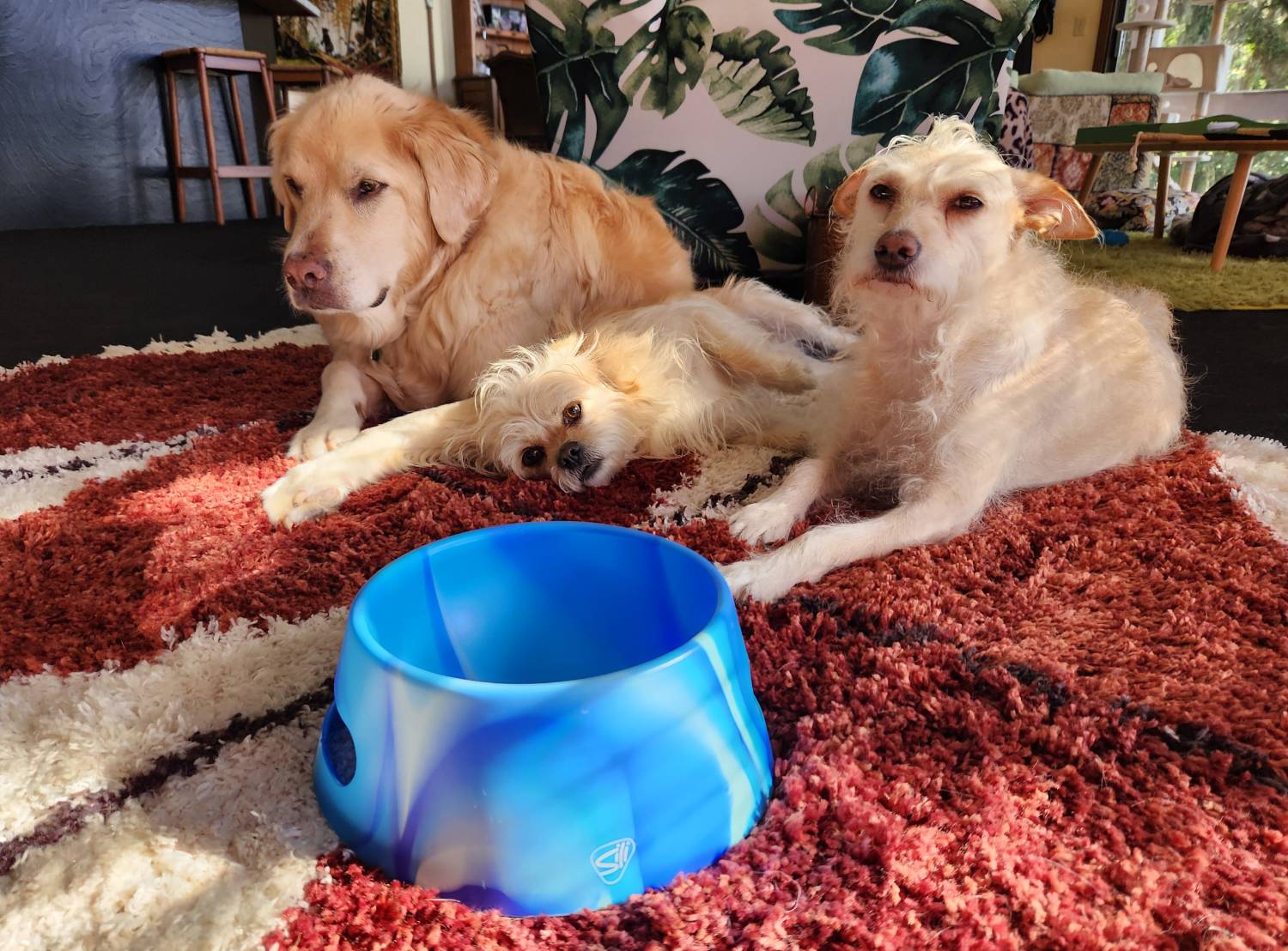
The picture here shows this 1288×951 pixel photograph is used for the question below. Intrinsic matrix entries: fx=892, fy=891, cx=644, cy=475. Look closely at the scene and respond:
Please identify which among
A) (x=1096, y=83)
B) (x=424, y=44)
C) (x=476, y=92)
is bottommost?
(x=476, y=92)

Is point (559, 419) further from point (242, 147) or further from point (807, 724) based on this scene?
point (242, 147)

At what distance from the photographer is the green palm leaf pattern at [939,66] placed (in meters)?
2.60

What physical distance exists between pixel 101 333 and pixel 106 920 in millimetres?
2749

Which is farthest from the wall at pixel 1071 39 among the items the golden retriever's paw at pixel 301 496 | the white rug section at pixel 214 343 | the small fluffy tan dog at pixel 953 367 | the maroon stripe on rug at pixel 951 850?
the maroon stripe on rug at pixel 951 850

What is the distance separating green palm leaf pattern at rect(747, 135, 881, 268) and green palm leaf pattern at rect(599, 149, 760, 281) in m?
0.05

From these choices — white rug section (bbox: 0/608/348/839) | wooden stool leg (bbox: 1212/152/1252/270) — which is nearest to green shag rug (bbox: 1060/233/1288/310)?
wooden stool leg (bbox: 1212/152/1252/270)

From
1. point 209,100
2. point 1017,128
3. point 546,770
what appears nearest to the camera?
point 546,770

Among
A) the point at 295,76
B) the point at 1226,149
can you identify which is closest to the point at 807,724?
the point at 1226,149

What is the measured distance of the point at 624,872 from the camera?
710 mm

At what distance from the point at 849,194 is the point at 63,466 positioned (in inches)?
60.5

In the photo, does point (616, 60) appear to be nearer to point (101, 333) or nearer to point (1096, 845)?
point (101, 333)

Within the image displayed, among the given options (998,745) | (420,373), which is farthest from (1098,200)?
(998,745)

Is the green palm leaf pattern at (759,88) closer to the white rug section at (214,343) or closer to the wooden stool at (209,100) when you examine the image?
the white rug section at (214,343)

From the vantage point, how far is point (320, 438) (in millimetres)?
1752
